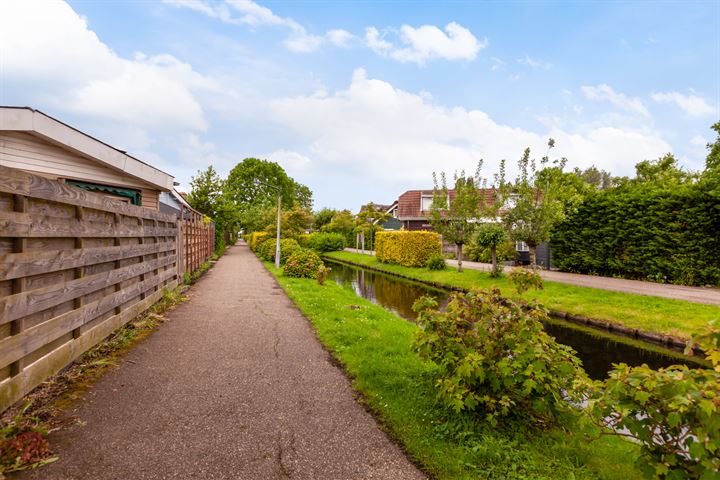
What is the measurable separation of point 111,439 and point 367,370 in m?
2.91

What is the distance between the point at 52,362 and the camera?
3.76 m

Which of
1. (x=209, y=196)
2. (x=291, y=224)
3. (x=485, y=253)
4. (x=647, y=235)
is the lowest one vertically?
(x=485, y=253)

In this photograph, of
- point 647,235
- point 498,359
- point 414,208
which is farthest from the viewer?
point 414,208

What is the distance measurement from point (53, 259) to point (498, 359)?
4.71 meters

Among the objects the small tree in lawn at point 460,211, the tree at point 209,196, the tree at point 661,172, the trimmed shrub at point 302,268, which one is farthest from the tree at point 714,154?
the tree at point 209,196

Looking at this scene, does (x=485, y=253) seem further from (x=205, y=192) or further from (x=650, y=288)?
(x=205, y=192)

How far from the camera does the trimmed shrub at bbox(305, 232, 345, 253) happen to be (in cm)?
3812

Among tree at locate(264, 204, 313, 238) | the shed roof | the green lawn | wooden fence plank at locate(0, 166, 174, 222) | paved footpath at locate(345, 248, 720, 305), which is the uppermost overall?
the shed roof

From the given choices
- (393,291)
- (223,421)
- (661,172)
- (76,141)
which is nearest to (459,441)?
(223,421)

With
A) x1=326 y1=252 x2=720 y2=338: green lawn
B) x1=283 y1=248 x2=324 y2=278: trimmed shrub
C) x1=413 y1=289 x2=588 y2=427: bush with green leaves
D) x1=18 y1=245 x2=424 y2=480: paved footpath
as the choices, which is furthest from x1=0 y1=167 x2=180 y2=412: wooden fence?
x1=283 y1=248 x2=324 y2=278: trimmed shrub

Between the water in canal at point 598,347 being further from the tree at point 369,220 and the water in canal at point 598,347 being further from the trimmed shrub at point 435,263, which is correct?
the tree at point 369,220

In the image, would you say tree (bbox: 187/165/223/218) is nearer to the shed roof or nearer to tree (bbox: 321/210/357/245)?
tree (bbox: 321/210/357/245)

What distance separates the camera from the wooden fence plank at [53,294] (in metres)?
2.96

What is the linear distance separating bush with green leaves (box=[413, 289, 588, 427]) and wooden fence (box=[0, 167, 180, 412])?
380cm
